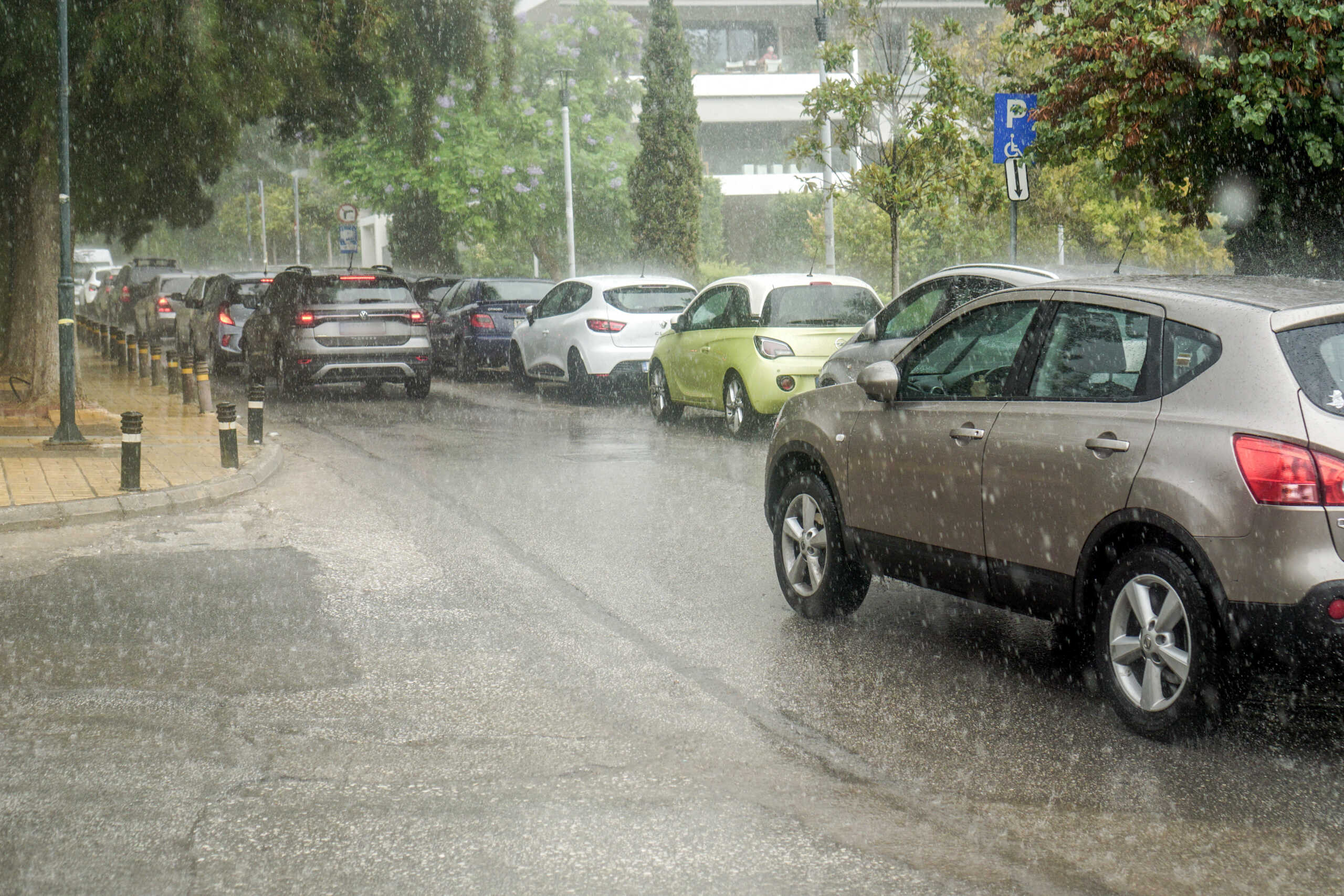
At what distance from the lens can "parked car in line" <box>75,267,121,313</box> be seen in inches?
1891

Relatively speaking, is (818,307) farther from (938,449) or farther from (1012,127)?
(938,449)

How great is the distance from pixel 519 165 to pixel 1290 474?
3945cm

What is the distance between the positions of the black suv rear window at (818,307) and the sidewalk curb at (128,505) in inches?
214

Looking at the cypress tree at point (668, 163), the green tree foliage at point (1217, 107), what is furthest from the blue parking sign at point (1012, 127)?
the cypress tree at point (668, 163)

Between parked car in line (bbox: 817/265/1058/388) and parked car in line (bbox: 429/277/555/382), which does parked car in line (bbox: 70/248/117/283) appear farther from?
parked car in line (bbox: 817/265/1058/388)

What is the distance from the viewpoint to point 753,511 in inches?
431

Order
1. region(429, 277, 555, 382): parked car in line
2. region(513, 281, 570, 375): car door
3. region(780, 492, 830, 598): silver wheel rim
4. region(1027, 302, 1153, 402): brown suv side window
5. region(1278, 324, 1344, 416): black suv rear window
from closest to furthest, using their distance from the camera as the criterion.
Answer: region(1278, 324, 1344, 416): black suv rear window
region(1027, 302, 1153, 402): brown suv side window
region(780, 492, 830, 598): silver wheel rim
region(513, 281, 570, 375): car door
region(429, 277, 555, 382): parked car in line

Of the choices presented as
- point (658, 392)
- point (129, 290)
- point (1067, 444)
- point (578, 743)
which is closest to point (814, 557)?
point (1067, 444)

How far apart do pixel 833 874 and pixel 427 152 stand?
19.6m

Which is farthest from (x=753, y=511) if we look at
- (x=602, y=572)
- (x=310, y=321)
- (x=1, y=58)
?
(x=310, y=321)

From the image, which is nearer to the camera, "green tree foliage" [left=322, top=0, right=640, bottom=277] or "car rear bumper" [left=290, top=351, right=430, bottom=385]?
"car rear bumper" [left=290, top=351, right=430, bottom=385]

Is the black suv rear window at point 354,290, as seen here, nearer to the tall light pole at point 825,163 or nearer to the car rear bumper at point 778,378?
the tall light pole at point 825,163

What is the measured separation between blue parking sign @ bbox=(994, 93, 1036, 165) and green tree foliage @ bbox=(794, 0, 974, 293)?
5.50 meters

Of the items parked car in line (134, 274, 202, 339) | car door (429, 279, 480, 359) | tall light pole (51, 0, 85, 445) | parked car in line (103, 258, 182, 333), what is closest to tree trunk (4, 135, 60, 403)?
tall light pole (51, 0, 85, 445)
